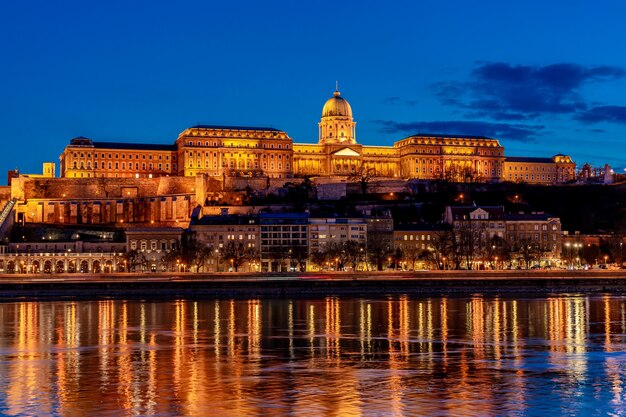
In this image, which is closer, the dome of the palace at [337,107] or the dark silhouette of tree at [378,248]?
the dark silhouette of tree at [378,248]

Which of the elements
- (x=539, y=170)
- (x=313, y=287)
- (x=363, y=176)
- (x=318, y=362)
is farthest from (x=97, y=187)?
(x=318, y=362)

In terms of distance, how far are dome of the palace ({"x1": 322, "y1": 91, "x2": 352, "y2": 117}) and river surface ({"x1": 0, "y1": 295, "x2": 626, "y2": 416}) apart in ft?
360

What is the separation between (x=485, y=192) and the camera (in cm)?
11556

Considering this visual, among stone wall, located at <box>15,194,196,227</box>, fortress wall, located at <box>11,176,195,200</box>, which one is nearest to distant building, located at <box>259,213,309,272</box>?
stone wall, located at <box>15,194,196,227</box>

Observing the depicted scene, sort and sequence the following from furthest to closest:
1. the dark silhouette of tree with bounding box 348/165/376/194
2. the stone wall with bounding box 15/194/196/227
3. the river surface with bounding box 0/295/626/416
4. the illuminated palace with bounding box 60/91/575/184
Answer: the illuminated palace with bounding box 60/91/575/184
the dark silhouette of tree with bounding box 348/165/376/194
the stone wall with bounding box 15/194/196/227
the river surface with bounding box 0/295/626/416

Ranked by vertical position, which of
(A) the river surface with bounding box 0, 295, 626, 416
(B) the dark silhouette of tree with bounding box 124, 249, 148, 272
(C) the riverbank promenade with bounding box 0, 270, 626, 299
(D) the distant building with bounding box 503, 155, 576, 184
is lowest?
(A) the river surface with bounding box 0, 295, 626, 416

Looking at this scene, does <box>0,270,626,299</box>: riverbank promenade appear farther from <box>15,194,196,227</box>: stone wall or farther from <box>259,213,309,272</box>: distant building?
<box>15,194,196,227</box>: stone wall

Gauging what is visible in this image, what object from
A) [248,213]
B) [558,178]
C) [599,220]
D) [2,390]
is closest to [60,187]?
[248,213]

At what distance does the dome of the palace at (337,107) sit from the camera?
149625mm

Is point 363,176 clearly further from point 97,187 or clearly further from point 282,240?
point 282,240

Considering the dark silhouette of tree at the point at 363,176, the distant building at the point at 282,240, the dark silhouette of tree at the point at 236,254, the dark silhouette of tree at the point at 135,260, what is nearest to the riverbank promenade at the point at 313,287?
the dark silhouette of tree at the point at 236,254

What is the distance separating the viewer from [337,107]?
14975 cm

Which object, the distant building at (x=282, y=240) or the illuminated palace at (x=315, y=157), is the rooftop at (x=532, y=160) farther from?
the distant building at (x=282, y=240)

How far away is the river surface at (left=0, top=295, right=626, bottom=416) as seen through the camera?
18.1 m
